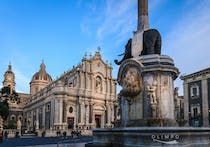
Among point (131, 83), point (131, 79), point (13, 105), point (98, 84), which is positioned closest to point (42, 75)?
point (13, 105)

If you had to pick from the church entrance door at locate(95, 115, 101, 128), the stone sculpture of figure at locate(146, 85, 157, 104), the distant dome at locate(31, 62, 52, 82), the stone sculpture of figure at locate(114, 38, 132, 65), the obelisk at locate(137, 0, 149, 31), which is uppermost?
the distant dome at locate(31, 62, 52, 82)

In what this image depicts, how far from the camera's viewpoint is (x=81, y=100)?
59.4 metres

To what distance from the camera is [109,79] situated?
→ 66688 mm

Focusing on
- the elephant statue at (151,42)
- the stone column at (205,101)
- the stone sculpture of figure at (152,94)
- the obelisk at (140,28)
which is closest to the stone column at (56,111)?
the stone column at (205,101)

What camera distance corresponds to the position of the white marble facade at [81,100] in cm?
5603

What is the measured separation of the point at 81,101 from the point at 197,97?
2425cm

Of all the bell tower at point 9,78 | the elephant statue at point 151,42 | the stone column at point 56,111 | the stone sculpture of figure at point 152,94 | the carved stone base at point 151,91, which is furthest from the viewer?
the bell tower at point 9,78

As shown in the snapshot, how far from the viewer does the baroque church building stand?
55.9m

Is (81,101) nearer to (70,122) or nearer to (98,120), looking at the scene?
(70,122)

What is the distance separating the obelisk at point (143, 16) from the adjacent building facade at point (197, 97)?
3126 centimetres

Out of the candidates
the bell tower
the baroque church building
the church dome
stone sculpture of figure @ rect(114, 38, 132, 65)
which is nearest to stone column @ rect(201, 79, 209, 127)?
the baroque church building

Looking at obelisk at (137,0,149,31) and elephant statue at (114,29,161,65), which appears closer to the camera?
elephant statue at (114,29,161,65)

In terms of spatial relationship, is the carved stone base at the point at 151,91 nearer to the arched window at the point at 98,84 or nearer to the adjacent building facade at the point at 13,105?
the arched window at the point at 98,84

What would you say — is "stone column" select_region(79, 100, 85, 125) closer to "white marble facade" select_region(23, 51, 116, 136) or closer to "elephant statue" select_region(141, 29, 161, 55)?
"white marble facade" select_region(23, 51, 116, 136)
